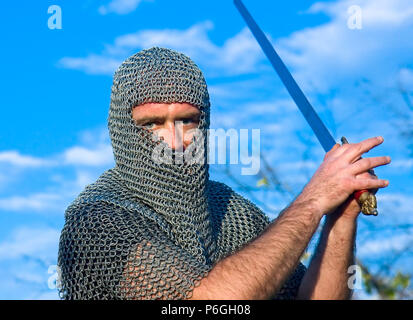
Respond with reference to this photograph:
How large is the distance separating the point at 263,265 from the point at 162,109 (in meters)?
1.30

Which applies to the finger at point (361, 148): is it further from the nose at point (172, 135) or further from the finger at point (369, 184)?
the nose at point (172, 135)

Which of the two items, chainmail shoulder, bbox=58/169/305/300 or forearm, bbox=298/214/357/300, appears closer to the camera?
chainmail shoulder, bbox=58/169/305/300

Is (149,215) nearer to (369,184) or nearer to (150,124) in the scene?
(150,124)

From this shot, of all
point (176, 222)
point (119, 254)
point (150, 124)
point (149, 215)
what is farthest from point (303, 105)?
point (119, 254)

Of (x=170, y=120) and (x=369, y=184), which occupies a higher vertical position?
(x=170, y=120)

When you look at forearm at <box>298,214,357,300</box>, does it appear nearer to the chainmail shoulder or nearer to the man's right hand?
the chainmail shoulder

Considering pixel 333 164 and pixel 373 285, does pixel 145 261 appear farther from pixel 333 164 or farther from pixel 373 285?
pixel 373 285

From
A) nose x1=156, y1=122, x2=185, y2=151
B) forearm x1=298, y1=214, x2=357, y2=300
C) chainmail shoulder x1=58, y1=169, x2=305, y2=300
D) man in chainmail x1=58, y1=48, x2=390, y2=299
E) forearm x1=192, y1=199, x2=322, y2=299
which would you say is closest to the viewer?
forearm x1=192, y1=199, x2=322, y2=299

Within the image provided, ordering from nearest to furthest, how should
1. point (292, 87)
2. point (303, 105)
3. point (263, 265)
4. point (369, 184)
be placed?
point (263, 265) < point (369, 184) < point (303, 105) < point (292, 87)

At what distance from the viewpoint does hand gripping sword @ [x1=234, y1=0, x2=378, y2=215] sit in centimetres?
→ 385

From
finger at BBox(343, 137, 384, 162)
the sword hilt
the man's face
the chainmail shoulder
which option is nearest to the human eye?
the man's face

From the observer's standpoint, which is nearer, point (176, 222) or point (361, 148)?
point (361, 148)

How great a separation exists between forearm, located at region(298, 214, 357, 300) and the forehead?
3.81 feet

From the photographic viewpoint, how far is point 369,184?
382 centimetres
